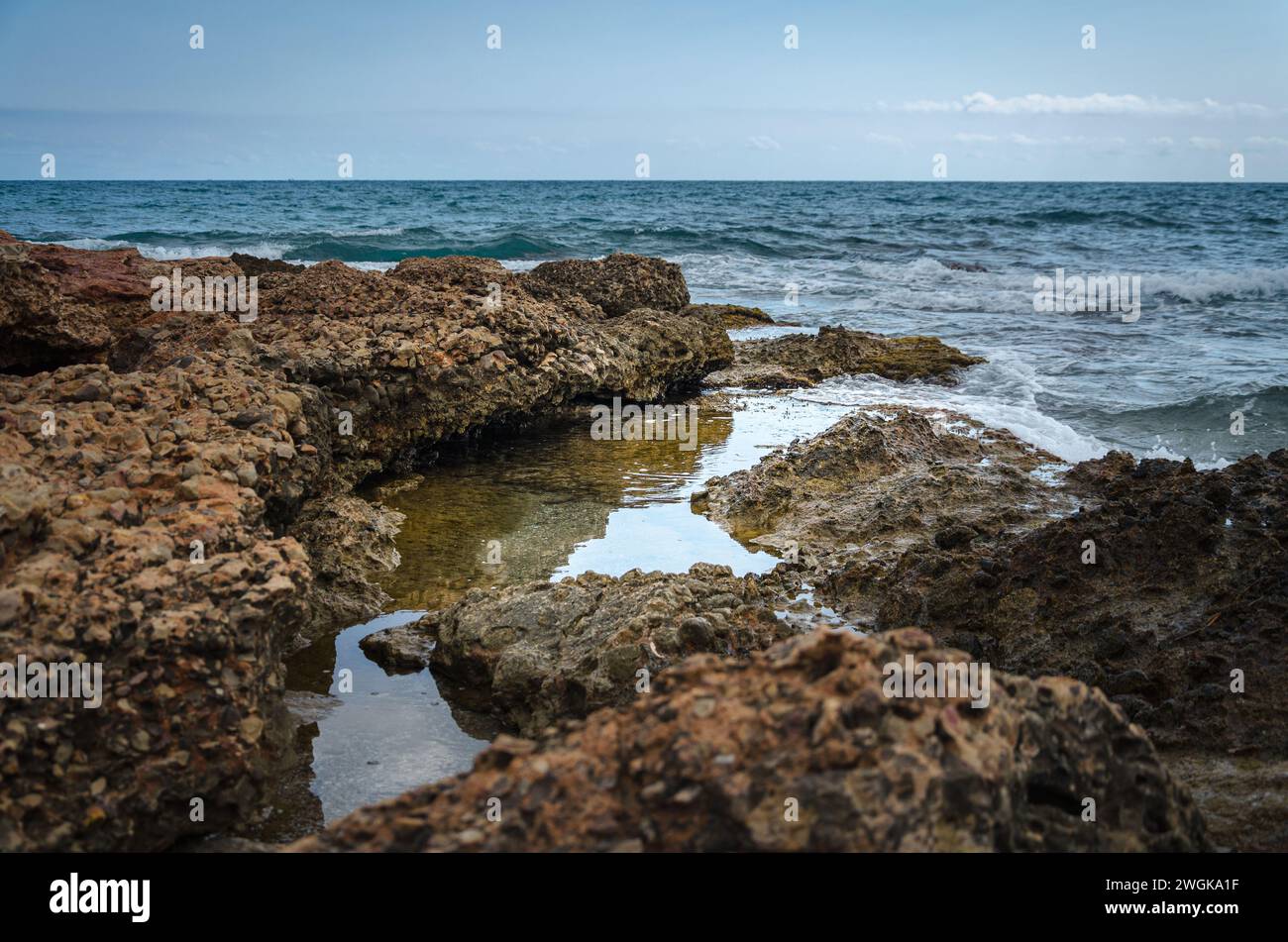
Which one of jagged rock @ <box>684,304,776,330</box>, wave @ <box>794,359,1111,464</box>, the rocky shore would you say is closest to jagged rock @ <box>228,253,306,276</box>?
the rocky shore

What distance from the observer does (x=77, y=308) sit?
18.8 feet

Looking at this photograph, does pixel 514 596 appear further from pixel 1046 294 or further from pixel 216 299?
pixel 1046 294

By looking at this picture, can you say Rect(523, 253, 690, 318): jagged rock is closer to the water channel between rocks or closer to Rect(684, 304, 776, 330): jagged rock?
the water channel between rocks

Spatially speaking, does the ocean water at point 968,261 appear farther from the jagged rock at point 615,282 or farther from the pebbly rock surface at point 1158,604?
the pebbly rock surface at point 1158,604

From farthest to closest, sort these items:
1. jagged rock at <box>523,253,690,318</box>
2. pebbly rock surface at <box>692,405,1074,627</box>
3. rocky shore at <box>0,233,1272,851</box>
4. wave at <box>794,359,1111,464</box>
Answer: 1. jagged rock at <box>523,253,690,318</box>
2. wave at <box>794,359,1111,464</box>
3. pebbly rock surface at <box>692,405,1074,627</box>
4. rocky shore at <box>0,233,1272,851</box>

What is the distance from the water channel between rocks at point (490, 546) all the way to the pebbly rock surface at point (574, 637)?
6.3 inches

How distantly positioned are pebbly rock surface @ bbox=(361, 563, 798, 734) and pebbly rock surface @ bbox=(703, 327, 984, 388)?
21.7ft

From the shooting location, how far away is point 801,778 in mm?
1885

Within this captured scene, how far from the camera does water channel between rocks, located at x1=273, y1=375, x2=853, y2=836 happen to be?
3.69 metres

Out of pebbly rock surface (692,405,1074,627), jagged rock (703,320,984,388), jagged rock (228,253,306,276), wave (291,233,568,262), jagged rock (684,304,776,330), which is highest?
wave (291,233,568,262)

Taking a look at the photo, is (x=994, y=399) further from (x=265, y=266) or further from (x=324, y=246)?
(x=324, y=246)

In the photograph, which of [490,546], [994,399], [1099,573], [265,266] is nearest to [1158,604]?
[1099,573]

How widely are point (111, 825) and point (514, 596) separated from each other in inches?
83.1

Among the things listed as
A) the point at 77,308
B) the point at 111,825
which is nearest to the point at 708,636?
the point at 111,825
